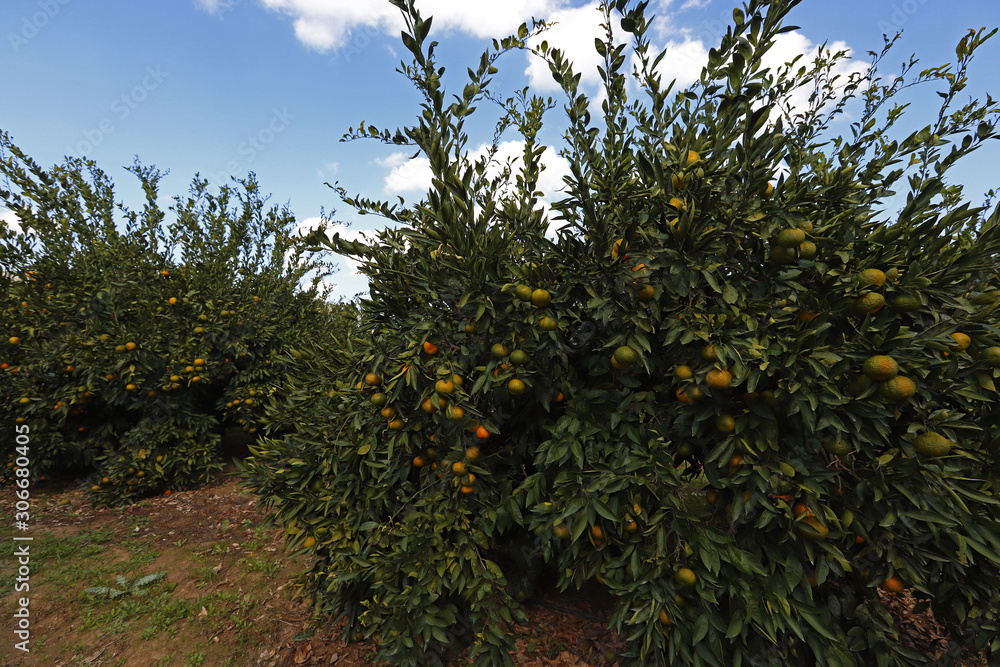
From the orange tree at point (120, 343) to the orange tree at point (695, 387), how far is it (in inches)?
127

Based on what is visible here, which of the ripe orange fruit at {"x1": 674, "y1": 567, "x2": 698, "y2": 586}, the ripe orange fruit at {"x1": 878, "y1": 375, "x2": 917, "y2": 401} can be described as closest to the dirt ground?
the ripe orange fruit at {"x1": 674, "y1": 567, "x2": 698, "y2": 586}

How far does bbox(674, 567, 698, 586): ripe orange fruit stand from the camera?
2090 mm

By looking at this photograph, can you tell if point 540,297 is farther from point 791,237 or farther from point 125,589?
point 125,589

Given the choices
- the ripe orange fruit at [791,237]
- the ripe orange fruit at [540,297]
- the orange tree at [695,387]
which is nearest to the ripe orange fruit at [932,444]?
the orange tree at [695,387]

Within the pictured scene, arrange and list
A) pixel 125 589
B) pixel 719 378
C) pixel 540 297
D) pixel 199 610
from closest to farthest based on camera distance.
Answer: pixel 719 378
pixel 540 297
pixel 199 610
pixel 125 589

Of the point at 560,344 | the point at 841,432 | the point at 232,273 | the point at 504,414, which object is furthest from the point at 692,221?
the point at 232,273

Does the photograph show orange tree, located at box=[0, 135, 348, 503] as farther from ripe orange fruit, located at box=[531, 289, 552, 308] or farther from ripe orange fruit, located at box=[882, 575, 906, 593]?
ripe orange fruit, located at box=[882, 575, 906, 593]

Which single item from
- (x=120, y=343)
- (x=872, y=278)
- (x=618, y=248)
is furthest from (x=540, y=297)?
(x=120, y=343)

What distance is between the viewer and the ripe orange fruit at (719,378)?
197 centimetres

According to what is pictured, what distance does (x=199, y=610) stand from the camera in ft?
11.7

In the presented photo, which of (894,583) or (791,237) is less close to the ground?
(791,237)

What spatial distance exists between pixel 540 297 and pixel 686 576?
1.45 metres

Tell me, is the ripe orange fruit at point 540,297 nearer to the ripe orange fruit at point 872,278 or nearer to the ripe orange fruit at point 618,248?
the ripe orange fruit at point 618,248

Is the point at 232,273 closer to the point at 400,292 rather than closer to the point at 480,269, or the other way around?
the point at 400,292
